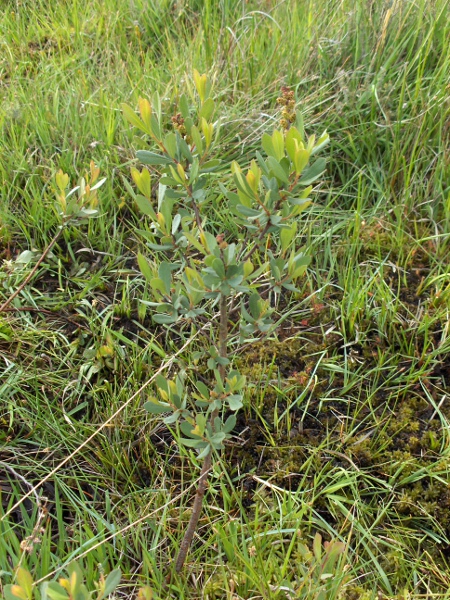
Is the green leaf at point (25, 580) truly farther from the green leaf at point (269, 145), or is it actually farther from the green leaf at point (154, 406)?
the green leaf at point (269, 145)

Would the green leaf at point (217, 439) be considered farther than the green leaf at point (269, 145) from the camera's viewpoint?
Yes

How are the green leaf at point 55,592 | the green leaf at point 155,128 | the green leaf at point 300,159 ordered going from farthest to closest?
the green leaf at point 155,128, the green leaf at point 300,159, the green leaf at point 55,592

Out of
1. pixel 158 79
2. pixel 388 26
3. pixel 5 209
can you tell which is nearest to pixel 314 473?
pixel 5 209

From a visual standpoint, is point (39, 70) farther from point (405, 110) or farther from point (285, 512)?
point (285, 512)

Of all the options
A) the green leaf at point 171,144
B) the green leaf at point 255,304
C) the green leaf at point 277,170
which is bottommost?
the green leaf at point 255,304

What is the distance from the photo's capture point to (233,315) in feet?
7.26

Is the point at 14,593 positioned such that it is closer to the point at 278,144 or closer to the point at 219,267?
the point at 219,267

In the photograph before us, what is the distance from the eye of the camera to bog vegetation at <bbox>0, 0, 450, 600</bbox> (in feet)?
4.25

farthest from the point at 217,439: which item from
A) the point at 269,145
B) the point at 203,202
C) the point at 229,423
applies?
the point at 269,145

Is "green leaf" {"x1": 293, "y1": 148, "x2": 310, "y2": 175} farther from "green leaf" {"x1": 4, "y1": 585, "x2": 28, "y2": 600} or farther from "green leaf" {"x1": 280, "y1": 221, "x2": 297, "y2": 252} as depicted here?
"green leaf" {"x1": 4, "y1": 585, "x2": 28, "y2": 600}

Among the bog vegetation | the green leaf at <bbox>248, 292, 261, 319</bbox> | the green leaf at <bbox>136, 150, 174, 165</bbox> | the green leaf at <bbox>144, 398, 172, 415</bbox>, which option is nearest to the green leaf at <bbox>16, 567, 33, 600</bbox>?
the bog vegetation

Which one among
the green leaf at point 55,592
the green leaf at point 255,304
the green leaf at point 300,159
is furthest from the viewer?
the green leaf at point 255,304

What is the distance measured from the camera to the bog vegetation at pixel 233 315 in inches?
51.0

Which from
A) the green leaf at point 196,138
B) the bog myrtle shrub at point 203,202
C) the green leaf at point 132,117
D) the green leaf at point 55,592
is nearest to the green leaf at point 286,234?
the bog myrtle shrub at point 203,202
